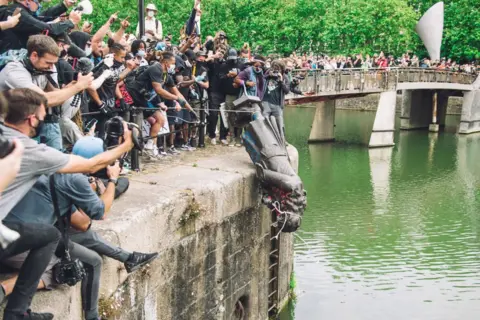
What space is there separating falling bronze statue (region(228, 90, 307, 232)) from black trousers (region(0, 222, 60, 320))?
4.40 m

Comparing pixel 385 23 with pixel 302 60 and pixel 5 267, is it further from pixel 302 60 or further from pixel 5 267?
pixel 5 267

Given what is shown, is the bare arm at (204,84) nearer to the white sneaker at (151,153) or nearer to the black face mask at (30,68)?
the white sneaker at (151,153)

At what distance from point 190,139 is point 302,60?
19.8 meters

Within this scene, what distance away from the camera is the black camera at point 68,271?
4.51 meters

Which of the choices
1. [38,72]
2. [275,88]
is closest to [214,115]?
Result: [275,88]

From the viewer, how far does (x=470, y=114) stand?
117ft

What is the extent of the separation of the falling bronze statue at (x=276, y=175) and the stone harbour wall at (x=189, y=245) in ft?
0.69

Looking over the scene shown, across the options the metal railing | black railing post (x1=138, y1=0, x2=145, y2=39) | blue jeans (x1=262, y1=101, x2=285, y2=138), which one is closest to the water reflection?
the metal railing

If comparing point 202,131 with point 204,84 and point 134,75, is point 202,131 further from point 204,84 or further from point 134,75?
point 134,75

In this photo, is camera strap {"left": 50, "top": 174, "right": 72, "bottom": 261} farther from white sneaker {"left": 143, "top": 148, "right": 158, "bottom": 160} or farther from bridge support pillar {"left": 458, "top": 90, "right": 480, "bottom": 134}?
bridge support pillar {"left": 458, "top": 90, "right": 480, "bottom": 134}

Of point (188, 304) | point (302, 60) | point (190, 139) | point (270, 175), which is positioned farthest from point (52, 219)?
point (302, 60)

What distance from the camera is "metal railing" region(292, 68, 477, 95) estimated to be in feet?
84.1

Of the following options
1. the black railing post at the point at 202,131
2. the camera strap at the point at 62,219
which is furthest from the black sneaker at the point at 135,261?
the black railing post at the point at 202,131

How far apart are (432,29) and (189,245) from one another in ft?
119
